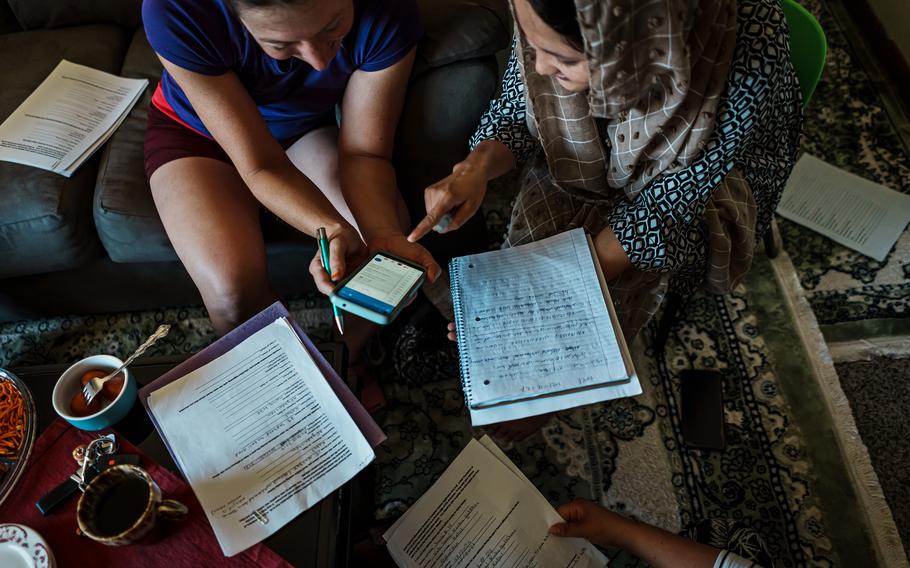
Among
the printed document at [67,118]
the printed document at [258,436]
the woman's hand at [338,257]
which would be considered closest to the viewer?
the printed document at [258,436]

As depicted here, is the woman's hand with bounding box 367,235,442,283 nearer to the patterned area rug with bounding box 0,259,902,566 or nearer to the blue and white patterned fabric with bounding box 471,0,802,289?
the blue and white patterned fabric with bounding box 471,0,802,289

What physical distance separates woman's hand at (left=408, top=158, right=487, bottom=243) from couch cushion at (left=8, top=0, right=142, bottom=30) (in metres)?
1.20

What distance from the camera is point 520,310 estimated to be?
97cm

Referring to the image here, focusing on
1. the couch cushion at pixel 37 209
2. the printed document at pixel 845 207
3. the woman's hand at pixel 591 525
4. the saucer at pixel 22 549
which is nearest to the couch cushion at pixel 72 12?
the couch cushion at pixel 37 209

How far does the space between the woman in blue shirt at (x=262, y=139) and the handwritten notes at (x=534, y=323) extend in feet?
0.36

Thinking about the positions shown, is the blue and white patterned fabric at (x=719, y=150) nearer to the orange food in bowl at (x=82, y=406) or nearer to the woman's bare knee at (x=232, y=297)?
the woman's bare knee at (x=232, y=297)

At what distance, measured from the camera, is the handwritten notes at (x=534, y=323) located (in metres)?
0.90

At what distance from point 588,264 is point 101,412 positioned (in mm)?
802

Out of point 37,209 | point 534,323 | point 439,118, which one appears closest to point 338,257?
point 534,323

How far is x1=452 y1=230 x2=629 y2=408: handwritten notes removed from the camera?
0.90m

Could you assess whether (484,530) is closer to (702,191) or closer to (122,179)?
(702,191)

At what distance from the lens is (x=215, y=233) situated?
3.92ft

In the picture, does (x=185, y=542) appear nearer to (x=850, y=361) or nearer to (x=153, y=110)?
(x=153, y=110)

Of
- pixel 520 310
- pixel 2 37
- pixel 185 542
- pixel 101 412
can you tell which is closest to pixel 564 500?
pixel 520 310
